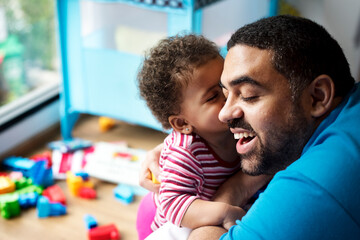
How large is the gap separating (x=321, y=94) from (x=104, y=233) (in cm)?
113

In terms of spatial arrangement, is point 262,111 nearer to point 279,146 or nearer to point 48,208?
point 279,146

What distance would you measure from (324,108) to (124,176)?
4.41ft

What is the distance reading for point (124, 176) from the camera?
210 centimetres

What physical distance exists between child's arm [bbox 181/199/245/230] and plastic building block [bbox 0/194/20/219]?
3.48 ft

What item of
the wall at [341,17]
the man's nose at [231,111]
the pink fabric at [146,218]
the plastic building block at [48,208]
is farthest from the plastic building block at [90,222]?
the wall at [341,17]

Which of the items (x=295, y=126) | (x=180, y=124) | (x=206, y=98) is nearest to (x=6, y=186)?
A: (x=180, y=124)

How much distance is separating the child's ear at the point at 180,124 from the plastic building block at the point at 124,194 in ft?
2.82

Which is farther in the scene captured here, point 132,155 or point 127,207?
point 132,155

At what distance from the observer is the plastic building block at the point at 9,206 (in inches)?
72.7

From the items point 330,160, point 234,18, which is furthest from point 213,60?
point 234,18

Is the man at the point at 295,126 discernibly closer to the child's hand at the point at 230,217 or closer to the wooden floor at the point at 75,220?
the child's hand at the point at 230,217

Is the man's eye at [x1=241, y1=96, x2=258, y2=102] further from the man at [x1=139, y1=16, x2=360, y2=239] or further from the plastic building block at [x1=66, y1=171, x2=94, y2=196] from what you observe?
the plastic building block at [x1=66, y1=171, x2=94, y2=196]

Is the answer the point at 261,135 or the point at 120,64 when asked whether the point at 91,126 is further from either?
the point at 261,135

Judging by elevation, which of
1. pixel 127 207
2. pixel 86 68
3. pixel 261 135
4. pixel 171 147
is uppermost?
pixel 261 135
